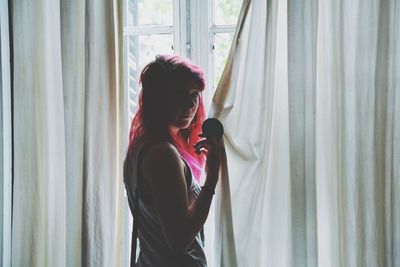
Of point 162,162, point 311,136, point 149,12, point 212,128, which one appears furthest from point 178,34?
point 162,162

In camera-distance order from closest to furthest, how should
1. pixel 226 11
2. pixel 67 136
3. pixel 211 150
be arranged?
pixel 211 150
pixel 67 136
pixel 226 11

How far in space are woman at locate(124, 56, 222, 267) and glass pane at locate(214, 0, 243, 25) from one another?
489 mm

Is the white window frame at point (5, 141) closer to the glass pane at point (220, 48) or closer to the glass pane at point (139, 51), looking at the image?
the glass pane at point (139, 51)

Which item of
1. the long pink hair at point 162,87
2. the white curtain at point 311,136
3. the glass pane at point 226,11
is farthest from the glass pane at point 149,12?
the long pink hair at point 162,87

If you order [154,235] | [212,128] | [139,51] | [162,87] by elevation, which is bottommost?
[154,235]

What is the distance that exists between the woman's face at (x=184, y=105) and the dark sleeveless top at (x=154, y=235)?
0.37ft

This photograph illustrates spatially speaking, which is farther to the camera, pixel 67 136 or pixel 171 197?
pixel 67 136

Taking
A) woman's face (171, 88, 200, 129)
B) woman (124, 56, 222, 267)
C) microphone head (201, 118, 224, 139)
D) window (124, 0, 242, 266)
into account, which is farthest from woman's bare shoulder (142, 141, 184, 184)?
window (124, 0, 242, 266)

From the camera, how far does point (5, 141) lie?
160 cm

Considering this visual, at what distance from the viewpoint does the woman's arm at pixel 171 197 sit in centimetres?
107

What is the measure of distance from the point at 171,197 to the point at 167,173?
0.06m

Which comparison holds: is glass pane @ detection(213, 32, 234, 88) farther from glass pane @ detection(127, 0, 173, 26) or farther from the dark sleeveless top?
the dark sleeveless top

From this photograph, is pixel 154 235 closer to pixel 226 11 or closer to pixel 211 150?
pixel 211 150

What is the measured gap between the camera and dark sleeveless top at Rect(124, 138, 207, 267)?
3.87 feet
